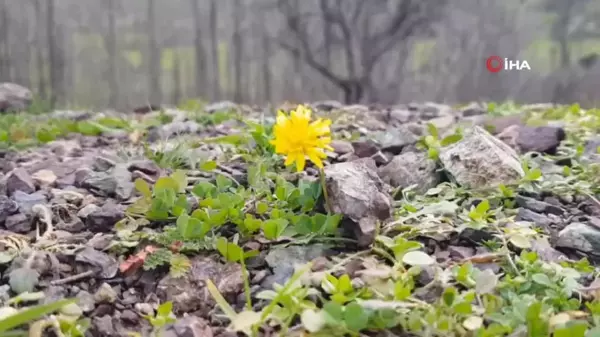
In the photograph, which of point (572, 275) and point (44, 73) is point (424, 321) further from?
point (44, 73)

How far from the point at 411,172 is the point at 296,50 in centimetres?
239

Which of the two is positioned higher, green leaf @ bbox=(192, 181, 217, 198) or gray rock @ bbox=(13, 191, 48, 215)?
green leaf @ bbox=(192, 181, 217, 198)

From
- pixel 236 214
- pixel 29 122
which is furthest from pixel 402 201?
pixel 29 122

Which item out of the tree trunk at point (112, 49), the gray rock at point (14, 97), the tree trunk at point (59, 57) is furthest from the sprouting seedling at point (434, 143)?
the tree trunk at point (59, 57)

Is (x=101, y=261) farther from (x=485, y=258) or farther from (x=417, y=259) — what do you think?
(x=485, y=258)

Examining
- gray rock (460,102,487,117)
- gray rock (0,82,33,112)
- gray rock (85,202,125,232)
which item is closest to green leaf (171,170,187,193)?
gray rock (85,202,125,232)

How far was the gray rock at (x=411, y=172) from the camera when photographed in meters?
1.32

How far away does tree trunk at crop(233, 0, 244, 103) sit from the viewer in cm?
356

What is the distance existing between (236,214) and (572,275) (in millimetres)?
520

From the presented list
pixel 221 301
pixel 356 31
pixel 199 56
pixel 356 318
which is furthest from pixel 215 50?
pixel 356 318

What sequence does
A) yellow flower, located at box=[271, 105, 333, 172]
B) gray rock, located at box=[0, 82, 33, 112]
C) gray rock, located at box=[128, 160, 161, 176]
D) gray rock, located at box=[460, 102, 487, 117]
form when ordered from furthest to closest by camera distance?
gray rock, located at box=[0, 82, 33, 112] → gray rock, located at box=[460, 102, 487, 117] → gray rock, located at box=[128, 160, 161, 176] → yellow flower, located at box=[271, 105, 333, 172]

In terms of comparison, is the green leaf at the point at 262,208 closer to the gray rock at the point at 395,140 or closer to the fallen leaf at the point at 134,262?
the fallen leaf at the point at 134,262

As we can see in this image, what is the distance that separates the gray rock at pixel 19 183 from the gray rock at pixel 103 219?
0.89ft

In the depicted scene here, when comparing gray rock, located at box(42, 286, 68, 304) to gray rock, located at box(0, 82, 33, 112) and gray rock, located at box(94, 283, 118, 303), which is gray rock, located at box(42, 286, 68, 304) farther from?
gray rock, located at box(0, 82, 33, 112)
